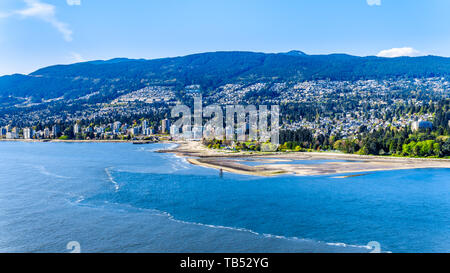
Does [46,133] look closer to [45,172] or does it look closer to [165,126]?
A: [165,126]

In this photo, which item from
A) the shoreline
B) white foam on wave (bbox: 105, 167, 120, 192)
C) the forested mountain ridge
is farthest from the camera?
the forested mountain ridge

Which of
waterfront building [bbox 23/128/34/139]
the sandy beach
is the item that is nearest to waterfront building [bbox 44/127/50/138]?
waterfront building [bbox 23/128/34/139]

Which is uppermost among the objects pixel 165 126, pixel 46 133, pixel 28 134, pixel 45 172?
pixel 165 126

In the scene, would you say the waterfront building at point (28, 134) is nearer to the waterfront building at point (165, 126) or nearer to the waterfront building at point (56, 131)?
the waterfront building at point (56, 131)

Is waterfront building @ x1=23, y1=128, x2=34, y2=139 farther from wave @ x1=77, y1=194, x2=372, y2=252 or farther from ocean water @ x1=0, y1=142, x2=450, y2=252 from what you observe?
wave @ x1=77, y1=194, x2=372, y2=252

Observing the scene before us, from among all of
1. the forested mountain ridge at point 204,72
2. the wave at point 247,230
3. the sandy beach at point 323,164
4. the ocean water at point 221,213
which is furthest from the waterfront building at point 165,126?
the wave at point 247,230

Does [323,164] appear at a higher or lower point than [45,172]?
lower
